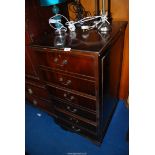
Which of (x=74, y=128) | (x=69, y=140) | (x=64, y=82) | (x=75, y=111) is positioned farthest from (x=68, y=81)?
(x=69, y=140)

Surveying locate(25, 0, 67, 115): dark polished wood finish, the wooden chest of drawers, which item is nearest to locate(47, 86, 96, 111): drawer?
the wooden chest of drawers

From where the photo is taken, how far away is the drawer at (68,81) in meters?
1.06

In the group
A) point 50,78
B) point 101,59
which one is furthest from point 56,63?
point 101,59

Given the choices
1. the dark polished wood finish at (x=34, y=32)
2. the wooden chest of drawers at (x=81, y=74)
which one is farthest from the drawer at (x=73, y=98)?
the dark polished wood finish at (x=34, y=32)

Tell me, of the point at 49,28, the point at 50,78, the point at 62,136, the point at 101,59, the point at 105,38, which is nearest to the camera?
the point at 101,59

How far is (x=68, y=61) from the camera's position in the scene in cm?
104

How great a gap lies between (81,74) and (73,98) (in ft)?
0.87

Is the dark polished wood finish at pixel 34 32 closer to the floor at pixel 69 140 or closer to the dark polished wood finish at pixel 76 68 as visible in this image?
the dark polished wood finish at pixel 76 68

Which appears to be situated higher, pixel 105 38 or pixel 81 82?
pixel 105 38
